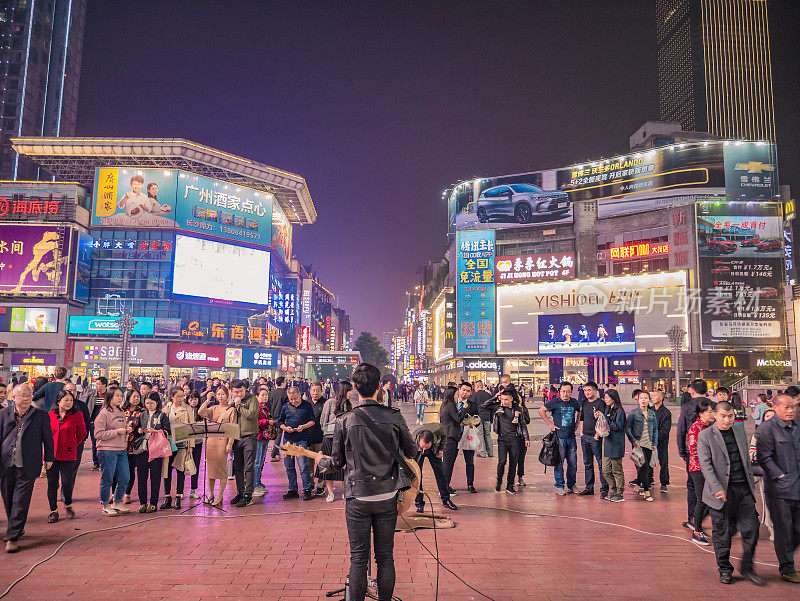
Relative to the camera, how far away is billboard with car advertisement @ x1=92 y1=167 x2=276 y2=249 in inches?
2286

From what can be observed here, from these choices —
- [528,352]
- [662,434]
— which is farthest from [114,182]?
[662,434]

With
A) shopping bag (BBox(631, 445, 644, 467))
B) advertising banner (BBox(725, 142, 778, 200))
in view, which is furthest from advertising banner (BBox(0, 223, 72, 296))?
advertising banner (BBox(725, 142, 778, 200))

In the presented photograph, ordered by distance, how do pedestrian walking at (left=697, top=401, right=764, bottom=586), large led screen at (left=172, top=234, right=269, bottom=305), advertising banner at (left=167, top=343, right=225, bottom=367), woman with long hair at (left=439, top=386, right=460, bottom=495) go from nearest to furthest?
pedestrian walking at (left=697, top=401, right=764, bottom=586), woman with long hair at (left=439, top=386, right=460, bottom=495), advertising banner at (left=167, top=343, right=225, bottom=367), large led screen at (left=172, top=234, right=269, bottom=305)

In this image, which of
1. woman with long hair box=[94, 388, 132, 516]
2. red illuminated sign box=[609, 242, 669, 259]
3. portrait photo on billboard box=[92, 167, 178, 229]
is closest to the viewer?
woman with long hair box=[94, 388, 132, 516]

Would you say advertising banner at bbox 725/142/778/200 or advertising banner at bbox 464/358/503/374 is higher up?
advertising banner at bbox 725/142/778/200

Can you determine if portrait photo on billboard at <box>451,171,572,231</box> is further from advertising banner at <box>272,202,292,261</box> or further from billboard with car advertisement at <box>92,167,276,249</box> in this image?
billboard with car advertisement at <box>92,167,276,249</box>

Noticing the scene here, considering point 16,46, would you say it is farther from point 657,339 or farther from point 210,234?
point 657,339

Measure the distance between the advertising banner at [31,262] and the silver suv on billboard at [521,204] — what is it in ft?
146

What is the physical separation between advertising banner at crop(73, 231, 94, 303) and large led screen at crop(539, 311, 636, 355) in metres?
47.1

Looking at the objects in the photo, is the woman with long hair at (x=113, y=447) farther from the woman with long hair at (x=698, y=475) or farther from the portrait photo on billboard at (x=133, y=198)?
the portrait photo on billboard at (x=133, y=198)

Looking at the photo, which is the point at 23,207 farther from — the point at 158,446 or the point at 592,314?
the point at 592,314

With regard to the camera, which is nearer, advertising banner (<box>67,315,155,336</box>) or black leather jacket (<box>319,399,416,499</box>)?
black leather jacket (<box>319,399,416,499</box>)

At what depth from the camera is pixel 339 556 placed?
5.98 m

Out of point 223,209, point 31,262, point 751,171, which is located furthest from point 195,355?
point 751,171
